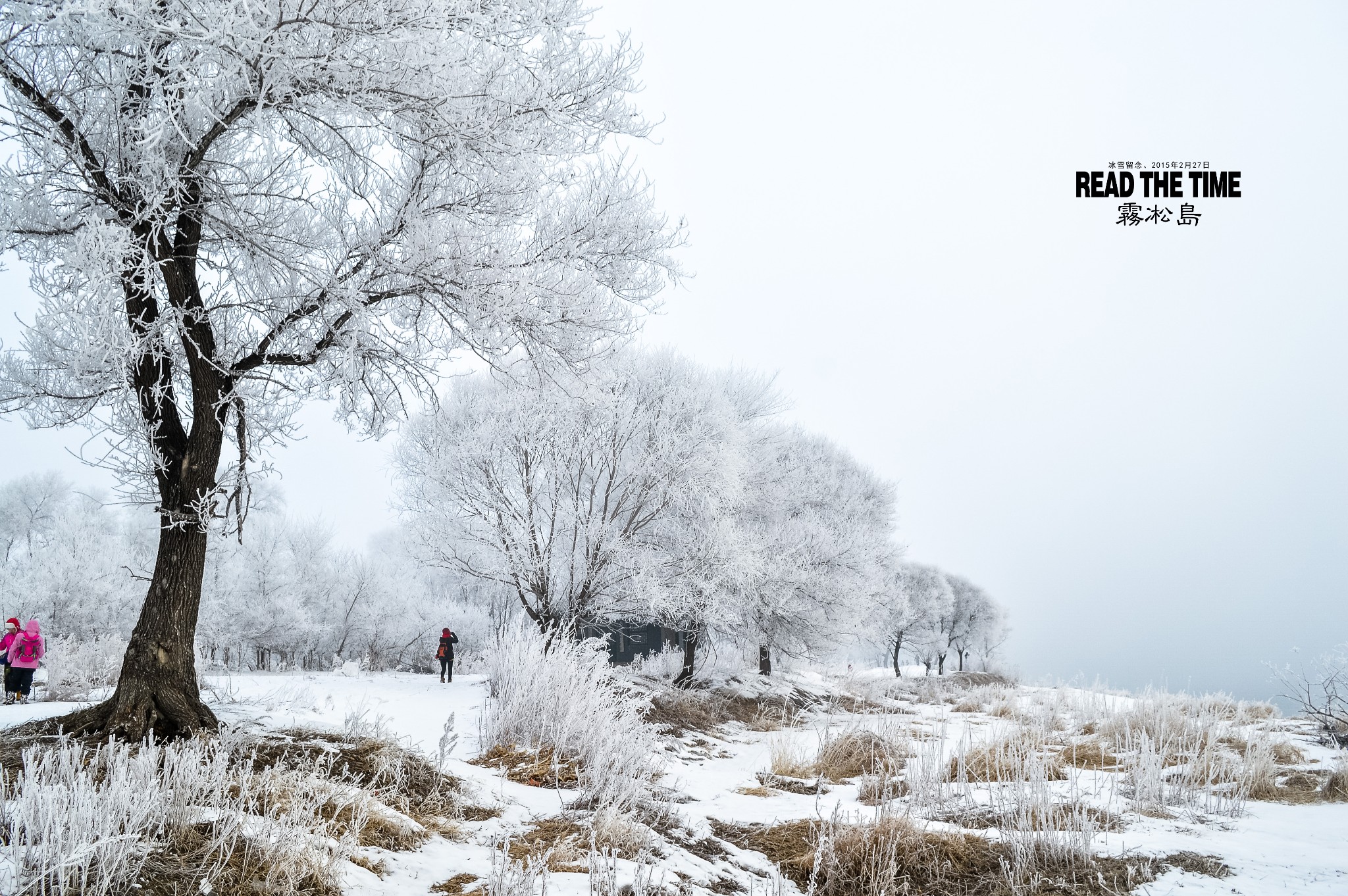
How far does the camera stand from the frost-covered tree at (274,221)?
3.84 meters

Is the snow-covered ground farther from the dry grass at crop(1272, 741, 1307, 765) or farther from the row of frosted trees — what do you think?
the row of frosted trees

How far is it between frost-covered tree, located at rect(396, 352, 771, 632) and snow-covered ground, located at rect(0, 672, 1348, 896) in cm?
399

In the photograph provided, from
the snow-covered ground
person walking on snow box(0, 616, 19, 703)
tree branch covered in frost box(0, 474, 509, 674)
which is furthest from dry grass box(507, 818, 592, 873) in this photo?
tree branch covered in frost box(0, 474, 509, 674)

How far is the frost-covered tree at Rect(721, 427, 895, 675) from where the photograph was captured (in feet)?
50.0

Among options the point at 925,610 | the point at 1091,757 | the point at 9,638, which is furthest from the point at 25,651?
the point at 925,610

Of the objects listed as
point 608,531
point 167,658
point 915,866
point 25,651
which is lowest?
point 25,651

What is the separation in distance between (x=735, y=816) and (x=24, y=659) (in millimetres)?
10517

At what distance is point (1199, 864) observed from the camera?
3615 mm

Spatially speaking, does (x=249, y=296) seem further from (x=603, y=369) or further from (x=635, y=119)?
(x=635, y=119)

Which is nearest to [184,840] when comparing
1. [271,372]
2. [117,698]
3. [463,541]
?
[117,698]

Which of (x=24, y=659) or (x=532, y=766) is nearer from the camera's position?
(x=532, y=766)

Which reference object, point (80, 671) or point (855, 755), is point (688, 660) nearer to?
point (855, 755)

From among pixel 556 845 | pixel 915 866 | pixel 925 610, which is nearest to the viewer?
pixel 556 845

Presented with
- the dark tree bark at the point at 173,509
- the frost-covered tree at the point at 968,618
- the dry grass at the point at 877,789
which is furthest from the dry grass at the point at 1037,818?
the frost-covered tree at the point at 968,618
